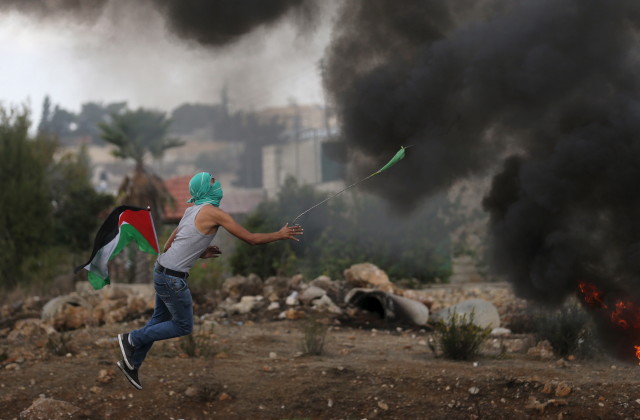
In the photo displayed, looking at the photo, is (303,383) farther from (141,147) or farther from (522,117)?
(141,147)

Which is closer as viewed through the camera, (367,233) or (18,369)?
(18,369)

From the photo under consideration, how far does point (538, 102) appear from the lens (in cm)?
1024

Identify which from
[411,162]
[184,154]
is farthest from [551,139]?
[184,154]

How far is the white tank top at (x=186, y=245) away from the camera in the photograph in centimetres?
721

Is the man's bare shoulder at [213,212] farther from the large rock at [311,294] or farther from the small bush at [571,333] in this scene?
the large rock at [311,294]

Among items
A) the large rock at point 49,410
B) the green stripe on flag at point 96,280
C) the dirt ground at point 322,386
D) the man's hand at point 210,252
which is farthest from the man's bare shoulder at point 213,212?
the large rock at point 49,410

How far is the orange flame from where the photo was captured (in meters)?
9.76

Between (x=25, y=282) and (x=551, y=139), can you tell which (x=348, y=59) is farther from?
(x=25, y=282)

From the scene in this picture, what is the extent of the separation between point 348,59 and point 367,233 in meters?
13.7

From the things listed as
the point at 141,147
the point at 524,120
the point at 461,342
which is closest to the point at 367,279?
the point at 461,342

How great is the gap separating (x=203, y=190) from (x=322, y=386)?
12.9 feet

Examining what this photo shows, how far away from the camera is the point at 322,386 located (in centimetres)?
1023

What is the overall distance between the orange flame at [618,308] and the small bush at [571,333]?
1221 millimetres

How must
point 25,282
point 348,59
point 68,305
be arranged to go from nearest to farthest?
point 348,59 < point 68,305 < point 25,282
